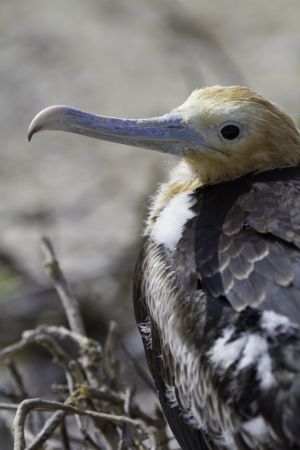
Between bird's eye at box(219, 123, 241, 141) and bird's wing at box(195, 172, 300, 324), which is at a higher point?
bird's eye at box(219, 123, 241, 141)

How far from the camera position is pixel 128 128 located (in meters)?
3.12

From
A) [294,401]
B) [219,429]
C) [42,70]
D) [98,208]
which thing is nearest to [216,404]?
[219,429]

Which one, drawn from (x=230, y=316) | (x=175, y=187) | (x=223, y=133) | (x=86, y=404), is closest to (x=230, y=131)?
(x=223, y=133)

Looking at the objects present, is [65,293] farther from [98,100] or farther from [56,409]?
[98,100]

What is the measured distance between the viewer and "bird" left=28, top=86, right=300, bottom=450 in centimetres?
254

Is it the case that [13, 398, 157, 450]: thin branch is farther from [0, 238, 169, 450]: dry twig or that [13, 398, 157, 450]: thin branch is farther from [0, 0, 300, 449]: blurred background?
[0, 0, 300, 449]: blurred background

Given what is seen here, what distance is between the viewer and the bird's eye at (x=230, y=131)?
125 inches

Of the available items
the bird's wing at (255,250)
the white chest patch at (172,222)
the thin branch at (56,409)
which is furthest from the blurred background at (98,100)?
the bird's wing at (255,250)

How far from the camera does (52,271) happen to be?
137 inches

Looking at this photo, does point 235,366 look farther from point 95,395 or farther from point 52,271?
point 52,271

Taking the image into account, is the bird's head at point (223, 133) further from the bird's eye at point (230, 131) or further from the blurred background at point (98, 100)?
the blurred background at point (98, 100)

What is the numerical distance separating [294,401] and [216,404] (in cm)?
26

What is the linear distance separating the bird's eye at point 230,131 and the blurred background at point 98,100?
1.54 meters

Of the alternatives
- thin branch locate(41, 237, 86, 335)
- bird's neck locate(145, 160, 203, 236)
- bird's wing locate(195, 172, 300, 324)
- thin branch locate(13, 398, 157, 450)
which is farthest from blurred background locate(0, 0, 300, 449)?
bird's wing locate(195, 172, 300, 324)
